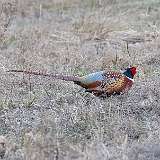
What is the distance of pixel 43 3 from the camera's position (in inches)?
457

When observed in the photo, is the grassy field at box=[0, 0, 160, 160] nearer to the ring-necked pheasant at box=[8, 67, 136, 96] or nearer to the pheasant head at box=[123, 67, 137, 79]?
the ring-necked pheasant at box=[8, 67, 136, 96]

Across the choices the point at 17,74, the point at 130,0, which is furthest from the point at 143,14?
the point at 17,74

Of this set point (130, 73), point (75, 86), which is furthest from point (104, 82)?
point (75, 86)

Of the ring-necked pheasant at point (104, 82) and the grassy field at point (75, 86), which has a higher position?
the ring-necked pheasant at point (104, 82)

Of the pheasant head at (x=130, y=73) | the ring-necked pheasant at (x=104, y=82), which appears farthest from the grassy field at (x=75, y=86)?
the pheasant head at (x=130, y=73)

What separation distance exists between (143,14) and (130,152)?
6.03 m

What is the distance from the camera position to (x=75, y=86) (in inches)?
260

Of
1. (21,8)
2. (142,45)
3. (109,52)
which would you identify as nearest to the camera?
(109,52)

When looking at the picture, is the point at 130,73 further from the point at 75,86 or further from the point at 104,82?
the point at 75,86

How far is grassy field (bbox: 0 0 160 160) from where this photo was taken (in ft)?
15.0

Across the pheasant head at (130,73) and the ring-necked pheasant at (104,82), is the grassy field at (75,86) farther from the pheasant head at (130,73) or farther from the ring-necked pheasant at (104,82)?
the pheasant head at (130,73)

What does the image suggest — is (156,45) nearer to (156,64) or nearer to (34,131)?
(156,64)

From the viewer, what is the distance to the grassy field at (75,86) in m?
4.59

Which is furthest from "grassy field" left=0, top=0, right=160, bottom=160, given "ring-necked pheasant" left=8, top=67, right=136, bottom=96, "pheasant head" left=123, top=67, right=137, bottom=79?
"pheasant head" left=123, top=67, right=137, bottom=79
